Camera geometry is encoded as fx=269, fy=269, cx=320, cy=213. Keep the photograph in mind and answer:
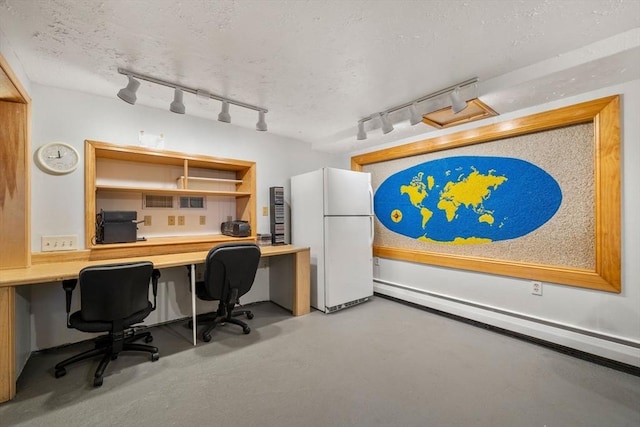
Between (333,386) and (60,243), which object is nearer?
(333,386)

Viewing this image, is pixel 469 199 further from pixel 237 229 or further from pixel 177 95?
pixel 177 95

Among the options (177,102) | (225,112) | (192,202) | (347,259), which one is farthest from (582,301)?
(192,202)

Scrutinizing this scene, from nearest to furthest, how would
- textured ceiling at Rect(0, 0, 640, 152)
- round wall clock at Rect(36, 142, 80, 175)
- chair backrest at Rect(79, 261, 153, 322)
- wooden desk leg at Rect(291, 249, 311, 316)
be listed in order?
textured ceiling at Rect(0, 0, 640, 152) → chair backrest at Rect(79, 261, 153, 322) → round wall clock at Rect(36, 142, 80, 175) → wooden desk leg at Rect(291, 249, 311, 316)

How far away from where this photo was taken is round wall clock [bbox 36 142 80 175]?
7.63ft

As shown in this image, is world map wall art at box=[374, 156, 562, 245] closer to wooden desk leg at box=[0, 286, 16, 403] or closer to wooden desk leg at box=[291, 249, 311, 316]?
wooden desk leg at box=[291, 249, 311, 316]

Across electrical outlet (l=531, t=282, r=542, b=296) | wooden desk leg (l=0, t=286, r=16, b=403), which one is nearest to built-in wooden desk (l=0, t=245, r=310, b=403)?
wooden desk leg (l=0, t=286, r=16, b=403)

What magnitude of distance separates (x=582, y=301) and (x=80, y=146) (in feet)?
15.4

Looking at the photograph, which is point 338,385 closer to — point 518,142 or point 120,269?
point 120,269

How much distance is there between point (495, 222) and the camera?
2891mm

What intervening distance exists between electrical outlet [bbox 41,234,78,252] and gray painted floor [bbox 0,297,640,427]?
913 millimetres

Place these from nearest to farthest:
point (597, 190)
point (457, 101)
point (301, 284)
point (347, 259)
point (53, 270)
Result: 1. point (53, 270)
2. point (597, 190)
3. point (457, 101)
4. point (301, 284)
5. point (347, 259)

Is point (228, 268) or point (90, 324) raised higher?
point (228, 268)

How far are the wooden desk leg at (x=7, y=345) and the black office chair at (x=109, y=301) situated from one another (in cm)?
26

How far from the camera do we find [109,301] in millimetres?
1917
